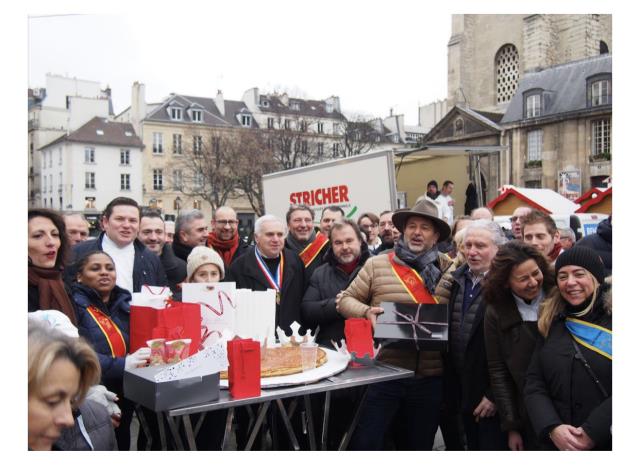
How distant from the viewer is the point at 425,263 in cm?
371

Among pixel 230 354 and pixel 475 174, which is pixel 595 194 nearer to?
pixel 475 174

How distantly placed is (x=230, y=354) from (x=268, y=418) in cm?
187

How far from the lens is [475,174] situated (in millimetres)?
14789

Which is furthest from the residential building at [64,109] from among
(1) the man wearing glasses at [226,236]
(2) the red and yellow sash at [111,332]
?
(2) the red and yellow sash at [111,332]

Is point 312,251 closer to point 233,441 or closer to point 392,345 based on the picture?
point 392,345

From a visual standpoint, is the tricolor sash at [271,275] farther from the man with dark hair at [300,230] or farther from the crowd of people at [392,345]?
the man with dark hair at [300,230]

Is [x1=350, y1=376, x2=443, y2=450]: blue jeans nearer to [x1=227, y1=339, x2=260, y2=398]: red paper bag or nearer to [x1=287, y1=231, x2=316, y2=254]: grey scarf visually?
[x1=227, y1=339, x2=260, y2=398]: red paper bag

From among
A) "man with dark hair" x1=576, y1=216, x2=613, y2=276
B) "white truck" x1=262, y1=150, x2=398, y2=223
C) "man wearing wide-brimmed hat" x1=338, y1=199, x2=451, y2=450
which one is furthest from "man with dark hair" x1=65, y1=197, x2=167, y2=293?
"white truck" x1=262, y1=150, x2=398, y2=223

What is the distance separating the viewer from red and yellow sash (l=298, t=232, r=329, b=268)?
5082 millimetres

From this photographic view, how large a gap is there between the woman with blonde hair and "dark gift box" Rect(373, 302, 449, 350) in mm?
1704

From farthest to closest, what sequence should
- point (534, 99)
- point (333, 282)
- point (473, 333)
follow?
point (534, 99) < point (333, 282) < point (473, 333)

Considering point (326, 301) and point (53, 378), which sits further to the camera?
point (326, 301)

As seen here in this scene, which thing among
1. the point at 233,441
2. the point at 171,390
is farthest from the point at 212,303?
the point at 233,441

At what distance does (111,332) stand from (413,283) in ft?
5.99
